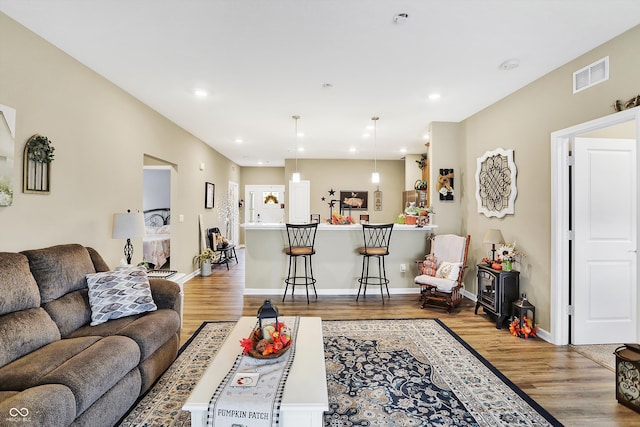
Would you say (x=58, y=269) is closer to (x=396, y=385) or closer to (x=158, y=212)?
(x=396, y=385)

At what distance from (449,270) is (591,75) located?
259 centimetres

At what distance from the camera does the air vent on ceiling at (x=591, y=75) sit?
8.85ft

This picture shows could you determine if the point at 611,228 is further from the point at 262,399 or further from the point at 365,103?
the point at 262,399

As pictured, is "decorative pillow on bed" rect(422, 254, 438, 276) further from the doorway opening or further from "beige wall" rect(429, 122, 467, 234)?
the doorway opening

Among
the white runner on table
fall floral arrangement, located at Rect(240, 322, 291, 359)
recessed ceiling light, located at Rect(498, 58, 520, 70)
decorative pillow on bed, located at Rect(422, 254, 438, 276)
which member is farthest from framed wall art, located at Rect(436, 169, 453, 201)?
the white runner on table

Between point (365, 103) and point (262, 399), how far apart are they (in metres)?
3.70

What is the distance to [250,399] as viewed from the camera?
1543mm

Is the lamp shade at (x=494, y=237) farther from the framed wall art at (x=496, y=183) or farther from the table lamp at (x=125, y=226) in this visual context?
the table lamp at (x=125, y=226)

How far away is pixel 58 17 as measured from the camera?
2354 mm

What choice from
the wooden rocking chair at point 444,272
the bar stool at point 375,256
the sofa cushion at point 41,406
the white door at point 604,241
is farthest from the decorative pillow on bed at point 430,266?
the sofa cushion at point 41,406

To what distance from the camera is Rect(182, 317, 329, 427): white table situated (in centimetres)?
153

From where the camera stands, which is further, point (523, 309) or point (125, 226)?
point (523, 309)

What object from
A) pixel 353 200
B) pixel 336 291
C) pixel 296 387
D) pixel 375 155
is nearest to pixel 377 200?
pixel 353 200

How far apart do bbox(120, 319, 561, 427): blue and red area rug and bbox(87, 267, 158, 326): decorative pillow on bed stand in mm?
601
